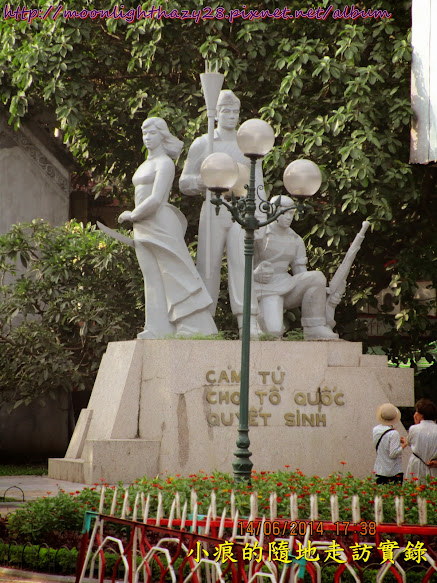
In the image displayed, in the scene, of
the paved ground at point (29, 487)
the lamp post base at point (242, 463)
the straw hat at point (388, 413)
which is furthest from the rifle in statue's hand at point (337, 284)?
the lamp post base at point (242, 463)

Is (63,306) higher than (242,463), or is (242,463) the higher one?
(63,306)

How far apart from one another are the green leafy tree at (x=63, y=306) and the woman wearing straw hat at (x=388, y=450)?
8.25 metres

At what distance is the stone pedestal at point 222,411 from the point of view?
518 inches

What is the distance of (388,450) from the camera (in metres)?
10.1

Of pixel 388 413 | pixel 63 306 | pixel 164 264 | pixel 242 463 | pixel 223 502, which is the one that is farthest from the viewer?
pixel 63 306

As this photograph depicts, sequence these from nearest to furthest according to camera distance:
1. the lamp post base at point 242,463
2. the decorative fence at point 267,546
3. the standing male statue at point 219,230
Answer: the decorative fence at point 267,546 < the lamp post base at point 242,463 < the standing male statue at point 219,230

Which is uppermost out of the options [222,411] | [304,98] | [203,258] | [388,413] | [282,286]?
[304,98]

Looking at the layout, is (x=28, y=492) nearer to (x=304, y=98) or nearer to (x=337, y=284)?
(x=337, y=284)

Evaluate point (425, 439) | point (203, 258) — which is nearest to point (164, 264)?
point (203, 258)

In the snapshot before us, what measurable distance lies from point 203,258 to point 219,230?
46cm

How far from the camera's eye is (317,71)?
16.7 meters

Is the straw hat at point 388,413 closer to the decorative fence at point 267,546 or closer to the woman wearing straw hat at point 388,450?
the woman wearing straw hat at point 388,450

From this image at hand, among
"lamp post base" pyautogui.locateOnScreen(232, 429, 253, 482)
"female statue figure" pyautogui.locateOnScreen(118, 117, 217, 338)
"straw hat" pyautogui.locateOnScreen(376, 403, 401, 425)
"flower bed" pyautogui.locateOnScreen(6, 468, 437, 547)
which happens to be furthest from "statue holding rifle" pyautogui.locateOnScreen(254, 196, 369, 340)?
"flower bed" pyautogui.locateOnScreen(6, 468, 437, 547)

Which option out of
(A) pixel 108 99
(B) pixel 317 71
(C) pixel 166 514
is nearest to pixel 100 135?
(A) pixel 108 99
